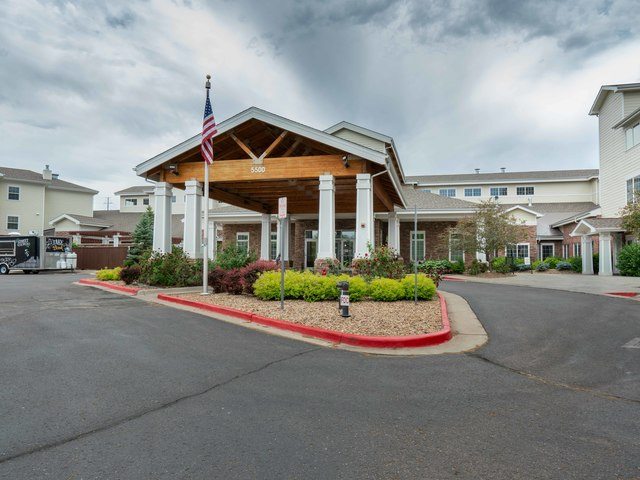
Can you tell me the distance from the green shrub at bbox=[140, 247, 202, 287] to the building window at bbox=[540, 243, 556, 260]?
106ft

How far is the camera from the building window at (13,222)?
129 feet

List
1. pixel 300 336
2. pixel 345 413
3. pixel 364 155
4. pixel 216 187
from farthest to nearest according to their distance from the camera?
pixel 216 187, pixel 364 155, pixel 300 336, pixel 345 413

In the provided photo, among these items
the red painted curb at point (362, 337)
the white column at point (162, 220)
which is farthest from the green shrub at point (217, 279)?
the red painted curb at point (362, 337)

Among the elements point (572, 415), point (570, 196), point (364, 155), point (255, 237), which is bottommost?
point (572, 415)

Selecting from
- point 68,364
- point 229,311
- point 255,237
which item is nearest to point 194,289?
point 229,311

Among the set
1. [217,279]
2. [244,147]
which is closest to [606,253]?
[244,147]

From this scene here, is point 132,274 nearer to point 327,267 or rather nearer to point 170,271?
point 170,271

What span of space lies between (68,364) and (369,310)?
19.7 ft

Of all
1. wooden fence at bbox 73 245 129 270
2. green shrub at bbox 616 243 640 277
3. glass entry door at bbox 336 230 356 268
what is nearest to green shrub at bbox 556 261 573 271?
green shrub at bbox 616 243 640 277

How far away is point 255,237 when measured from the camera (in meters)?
29.1

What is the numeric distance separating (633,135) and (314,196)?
19.6 m

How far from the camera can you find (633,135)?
24.3 meters

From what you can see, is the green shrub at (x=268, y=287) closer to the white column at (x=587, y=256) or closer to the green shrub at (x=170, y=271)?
the green shrub at (x=170, y=271)

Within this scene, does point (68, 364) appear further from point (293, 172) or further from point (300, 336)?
point (293, 172)
